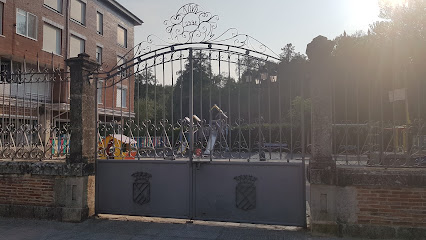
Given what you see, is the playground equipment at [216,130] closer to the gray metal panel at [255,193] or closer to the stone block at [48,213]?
the gray metal panel at [255,193]

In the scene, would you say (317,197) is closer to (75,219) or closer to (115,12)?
(75,219)

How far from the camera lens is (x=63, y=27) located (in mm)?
22219

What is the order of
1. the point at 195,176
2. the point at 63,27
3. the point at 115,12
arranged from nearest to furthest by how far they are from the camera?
the point at 195,176
the point at 63,27
the point at 115,12

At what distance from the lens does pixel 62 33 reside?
Answer: 22.2 metres

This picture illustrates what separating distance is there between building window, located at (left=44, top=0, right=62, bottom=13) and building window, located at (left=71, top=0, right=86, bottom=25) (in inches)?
40.7

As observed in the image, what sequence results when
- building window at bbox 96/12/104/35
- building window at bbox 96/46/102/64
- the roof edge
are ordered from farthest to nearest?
the roof edge, building window at bbox 96/12/104/35, building window at bbox 96/46/102/64

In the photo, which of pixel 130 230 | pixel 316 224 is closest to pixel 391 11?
pixel 316 224

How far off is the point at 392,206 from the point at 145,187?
4269mm

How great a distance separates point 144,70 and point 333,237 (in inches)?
182

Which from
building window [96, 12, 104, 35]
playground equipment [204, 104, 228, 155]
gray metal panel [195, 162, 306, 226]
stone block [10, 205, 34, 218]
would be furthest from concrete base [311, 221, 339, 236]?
building window [96, 12, 104, 35]

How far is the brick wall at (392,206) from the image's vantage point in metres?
5.11

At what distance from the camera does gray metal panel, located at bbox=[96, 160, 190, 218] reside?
6328 millimetres

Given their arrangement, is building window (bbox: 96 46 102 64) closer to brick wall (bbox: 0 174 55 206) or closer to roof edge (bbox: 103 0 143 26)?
roof edge (bbox: 103 0 143 26)

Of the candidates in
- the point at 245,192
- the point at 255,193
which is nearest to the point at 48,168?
the point at 245,192
